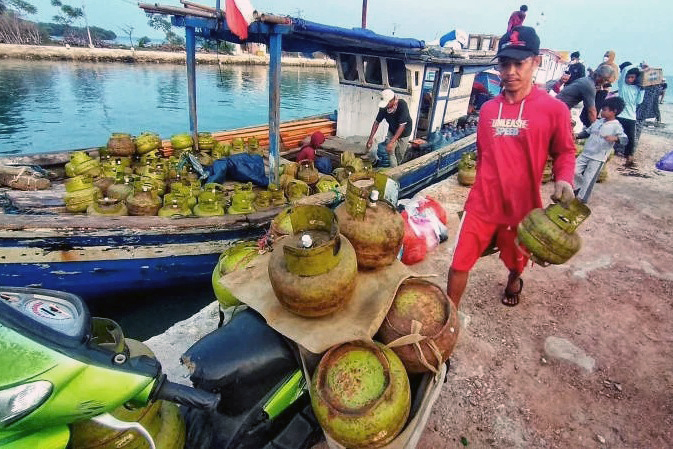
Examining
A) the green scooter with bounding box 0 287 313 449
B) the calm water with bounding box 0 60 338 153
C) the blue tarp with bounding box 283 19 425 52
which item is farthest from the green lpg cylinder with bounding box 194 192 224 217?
the calm water with bounding box 0 60 338 153

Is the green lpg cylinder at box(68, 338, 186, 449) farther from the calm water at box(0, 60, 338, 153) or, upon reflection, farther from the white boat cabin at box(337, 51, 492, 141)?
the calm water at box(0, 60, 338, 153)

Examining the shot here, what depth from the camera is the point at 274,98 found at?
17.0ft

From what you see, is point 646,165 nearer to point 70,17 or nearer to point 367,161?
point 367,161

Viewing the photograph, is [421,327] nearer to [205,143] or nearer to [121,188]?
[121,188]

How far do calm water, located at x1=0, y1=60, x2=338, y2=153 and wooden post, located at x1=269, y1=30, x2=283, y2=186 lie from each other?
1346 cm

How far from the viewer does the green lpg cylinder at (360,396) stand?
1.78 metres

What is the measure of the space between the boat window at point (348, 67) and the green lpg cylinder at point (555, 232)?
6.49 metres

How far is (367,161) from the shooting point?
7.43m

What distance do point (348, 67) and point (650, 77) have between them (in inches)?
307

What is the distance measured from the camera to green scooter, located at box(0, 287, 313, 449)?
4.15 ft

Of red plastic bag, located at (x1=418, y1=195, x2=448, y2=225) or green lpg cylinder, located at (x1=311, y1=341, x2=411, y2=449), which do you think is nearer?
green lpg cylinder, located at (x1=311, y1=341, x2=411, y2=449)

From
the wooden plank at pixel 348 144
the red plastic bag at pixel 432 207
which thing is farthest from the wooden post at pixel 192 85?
the red plastic bag at pixel 432 207

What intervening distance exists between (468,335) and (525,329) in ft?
1.95

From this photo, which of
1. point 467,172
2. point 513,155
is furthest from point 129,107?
point 513,155
